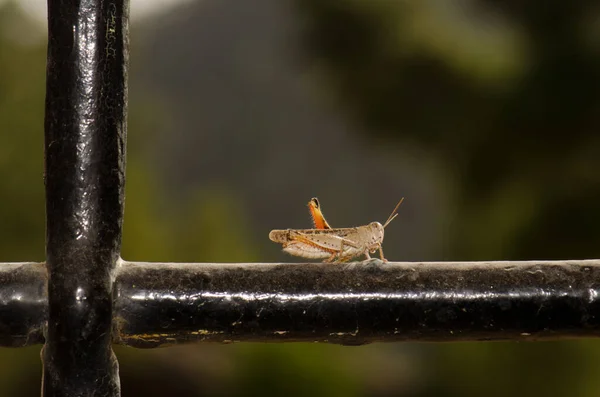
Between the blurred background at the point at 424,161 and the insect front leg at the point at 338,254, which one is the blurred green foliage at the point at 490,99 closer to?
the blurred background at the point at 424,161

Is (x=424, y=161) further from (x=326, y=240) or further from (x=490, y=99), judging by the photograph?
(x=326, y=240)

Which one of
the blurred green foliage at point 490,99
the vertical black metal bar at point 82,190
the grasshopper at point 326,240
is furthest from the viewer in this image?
the blurred green foliage at point 490,99

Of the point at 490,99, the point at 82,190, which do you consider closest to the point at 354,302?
the point at 82,190

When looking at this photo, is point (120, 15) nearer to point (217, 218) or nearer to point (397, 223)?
point (217, 218)

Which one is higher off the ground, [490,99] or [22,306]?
[490,99]

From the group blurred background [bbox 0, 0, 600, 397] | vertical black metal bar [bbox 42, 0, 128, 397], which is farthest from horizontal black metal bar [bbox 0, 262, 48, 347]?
blurred background [bbox 0, 0, 600, 397]

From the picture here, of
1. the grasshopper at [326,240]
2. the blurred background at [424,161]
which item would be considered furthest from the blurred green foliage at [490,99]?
the grasshopper at [326,240]
